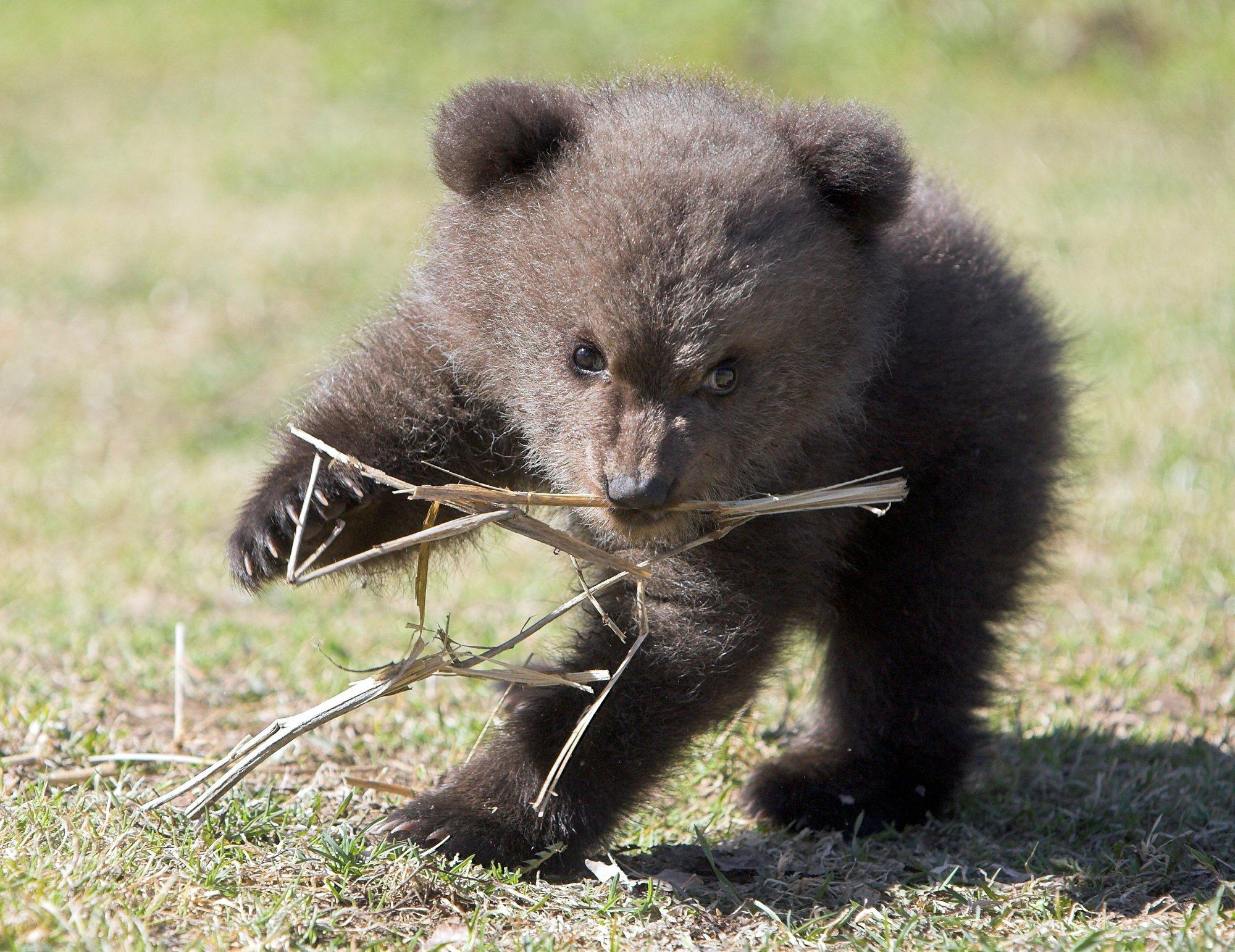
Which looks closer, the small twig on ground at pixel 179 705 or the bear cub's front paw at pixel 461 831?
the bear cub's front paw at pixel 461 831

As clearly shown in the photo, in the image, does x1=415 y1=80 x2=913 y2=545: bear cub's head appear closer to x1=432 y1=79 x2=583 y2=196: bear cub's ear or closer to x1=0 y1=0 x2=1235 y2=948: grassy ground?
x1=432 y1=79 x2=583 y2=196: bear cub's ear

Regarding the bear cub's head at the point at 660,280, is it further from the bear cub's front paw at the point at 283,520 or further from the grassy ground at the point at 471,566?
the grassy ground at the point at 471,566

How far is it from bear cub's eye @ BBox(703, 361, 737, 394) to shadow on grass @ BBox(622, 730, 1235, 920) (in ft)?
4.10

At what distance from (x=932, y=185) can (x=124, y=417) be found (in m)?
5.39

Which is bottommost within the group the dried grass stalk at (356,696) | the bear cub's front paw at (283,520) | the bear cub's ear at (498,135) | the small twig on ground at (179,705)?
the small twig on ground at (179,705)

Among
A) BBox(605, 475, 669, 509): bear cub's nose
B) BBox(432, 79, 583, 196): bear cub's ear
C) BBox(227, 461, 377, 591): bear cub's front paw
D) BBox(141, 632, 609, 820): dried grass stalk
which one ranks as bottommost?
BBox(141, 632, 609, 820): dried grass stalk

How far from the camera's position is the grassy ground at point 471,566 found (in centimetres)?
326

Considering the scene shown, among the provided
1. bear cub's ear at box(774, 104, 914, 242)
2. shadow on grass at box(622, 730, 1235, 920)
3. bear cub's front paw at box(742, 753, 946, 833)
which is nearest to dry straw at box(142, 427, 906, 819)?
shadow on grass at box(622, 730, 1235, 920)

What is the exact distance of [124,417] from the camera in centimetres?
829

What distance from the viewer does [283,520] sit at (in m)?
3.64

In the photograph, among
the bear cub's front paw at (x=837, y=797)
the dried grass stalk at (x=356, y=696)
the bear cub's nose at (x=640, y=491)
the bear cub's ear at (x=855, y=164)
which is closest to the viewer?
the bear cub's nose at (x=640, y=491)

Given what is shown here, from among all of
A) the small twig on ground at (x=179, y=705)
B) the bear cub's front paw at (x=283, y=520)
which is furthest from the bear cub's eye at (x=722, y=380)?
the small twig on ground at (x=179, y=705)

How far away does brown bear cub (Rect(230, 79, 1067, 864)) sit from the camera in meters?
3.28

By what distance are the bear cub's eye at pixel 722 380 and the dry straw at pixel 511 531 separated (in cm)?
28
